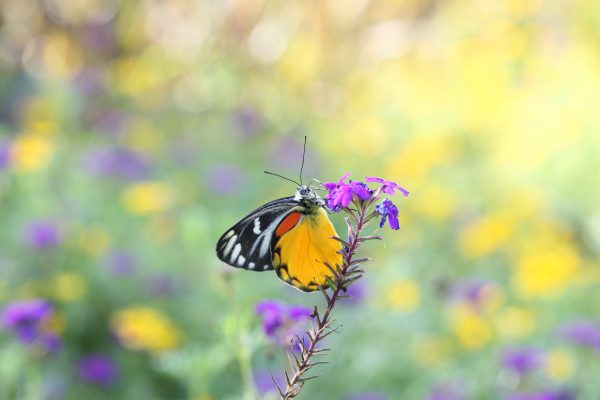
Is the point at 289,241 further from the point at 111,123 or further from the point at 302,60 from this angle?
the point at 302,60

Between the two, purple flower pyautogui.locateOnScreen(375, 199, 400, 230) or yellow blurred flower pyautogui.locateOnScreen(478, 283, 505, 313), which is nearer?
purple flower pyautogui.locateOnScreen(375, 199, 400, 230)

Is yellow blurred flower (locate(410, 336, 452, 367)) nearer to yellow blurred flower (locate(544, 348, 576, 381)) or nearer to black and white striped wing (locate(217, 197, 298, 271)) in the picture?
yellow blurred flower (locate(544, 348, 576, 381))

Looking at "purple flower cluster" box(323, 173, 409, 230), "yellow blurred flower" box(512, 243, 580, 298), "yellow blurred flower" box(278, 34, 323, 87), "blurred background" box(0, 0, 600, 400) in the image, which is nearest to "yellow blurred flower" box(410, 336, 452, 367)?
"blurred background" box(0, 0, 600, 400)

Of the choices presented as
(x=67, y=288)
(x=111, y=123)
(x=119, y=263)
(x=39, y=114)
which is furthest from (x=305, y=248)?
(x=39, y=114)

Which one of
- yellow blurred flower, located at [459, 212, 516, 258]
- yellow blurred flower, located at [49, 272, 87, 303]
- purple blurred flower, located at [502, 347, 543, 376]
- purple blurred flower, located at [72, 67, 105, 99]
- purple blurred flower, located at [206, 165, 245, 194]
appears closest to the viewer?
purple blurred flower, located at [502, 347, 543, 376]

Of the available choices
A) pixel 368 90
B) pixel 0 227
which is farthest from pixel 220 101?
pixel 0 227

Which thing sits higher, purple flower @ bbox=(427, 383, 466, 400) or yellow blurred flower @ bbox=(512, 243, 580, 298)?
yellow blurred flower @ bbox=(512, 243, 580, 298)

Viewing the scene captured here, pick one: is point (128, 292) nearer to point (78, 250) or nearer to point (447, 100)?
point (78, 250)

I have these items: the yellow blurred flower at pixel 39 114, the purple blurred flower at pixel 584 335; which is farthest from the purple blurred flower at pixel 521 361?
the yellow blurred flower at pixel 39 114
